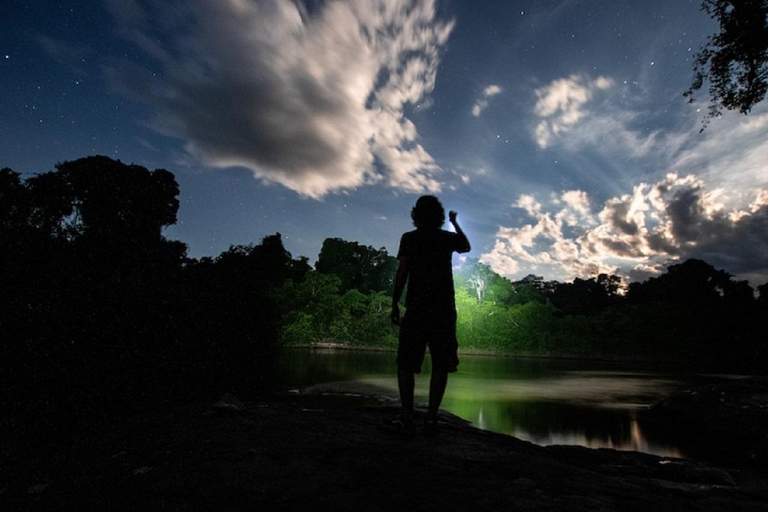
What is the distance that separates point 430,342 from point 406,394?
0.53 m

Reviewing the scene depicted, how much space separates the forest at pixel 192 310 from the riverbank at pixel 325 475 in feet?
13.2

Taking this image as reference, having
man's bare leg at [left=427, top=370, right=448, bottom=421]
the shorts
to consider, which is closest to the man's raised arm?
the shorts

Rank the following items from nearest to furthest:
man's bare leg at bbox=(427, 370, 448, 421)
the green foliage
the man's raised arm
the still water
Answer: man's bare leg at bbox=(427, 370, 448, 421)
the man's raised arm
the still water
the green foliage

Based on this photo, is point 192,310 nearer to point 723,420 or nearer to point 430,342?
point 430,342

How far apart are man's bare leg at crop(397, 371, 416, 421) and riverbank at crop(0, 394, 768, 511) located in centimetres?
25

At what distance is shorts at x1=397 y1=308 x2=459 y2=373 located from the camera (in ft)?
11.1

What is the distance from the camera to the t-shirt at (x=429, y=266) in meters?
3.48

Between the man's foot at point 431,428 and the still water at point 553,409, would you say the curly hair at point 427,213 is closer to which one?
the man's foot at point 431,428

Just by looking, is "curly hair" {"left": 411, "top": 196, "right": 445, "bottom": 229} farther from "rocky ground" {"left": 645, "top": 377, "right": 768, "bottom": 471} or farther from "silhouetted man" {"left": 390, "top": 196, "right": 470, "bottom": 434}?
"rocky ground" {"left": 645, "top": 377, "right": 768, "bottom": 471}

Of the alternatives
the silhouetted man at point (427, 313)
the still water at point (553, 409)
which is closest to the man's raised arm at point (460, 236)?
the silhouetted man at point (427, 313)

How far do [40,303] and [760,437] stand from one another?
510 inches

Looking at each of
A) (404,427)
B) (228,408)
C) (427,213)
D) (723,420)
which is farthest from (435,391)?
(723,420)

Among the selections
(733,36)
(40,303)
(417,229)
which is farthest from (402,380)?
(733,36)

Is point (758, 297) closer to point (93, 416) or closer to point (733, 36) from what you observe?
point (733, 36)
